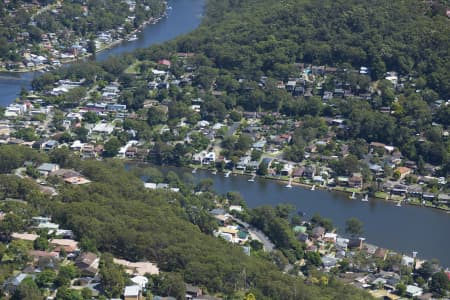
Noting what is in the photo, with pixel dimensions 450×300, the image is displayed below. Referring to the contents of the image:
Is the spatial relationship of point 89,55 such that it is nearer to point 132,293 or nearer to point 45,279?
point 45,279

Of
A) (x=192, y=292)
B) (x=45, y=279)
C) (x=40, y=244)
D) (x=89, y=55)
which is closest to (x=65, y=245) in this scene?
(x=40, y=244)

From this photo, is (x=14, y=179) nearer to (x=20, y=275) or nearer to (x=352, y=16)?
(x=20, y=275)

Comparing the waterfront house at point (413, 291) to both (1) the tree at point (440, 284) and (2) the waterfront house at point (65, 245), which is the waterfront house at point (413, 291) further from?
(2) the waterfront house at point (65, 245)

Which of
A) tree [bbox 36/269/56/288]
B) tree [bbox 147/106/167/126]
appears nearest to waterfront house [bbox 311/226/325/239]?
tree [bbox 36/269/56/288]

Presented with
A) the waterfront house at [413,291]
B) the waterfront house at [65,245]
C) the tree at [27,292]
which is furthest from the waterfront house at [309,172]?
the tree at [27,292]

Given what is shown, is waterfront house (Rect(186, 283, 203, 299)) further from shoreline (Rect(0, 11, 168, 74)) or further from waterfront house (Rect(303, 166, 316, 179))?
shoreline (Rect(0, 11, 168, 74))

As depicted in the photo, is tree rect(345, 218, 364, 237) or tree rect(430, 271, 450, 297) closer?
tree rect(430, 271, 450, 297)
